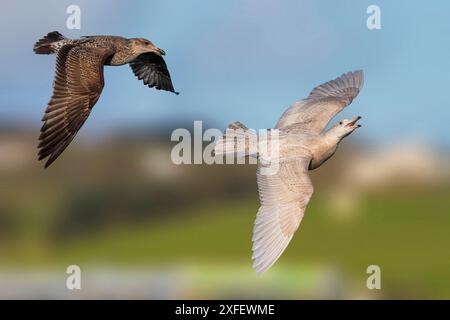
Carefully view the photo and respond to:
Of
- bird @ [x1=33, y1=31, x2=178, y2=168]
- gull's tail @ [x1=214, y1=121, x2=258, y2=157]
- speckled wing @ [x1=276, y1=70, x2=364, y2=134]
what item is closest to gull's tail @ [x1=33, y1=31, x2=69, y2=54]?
bird @ [x1=33, y1=31, x2=178, y2=168]

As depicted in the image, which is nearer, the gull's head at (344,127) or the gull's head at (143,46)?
the gull's head at (344,127)

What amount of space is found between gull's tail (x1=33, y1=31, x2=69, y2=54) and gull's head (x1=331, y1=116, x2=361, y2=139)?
10.2 feet

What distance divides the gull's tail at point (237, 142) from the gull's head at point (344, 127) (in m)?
0.76

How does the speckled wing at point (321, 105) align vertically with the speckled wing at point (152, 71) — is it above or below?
below

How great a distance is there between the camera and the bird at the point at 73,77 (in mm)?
7688

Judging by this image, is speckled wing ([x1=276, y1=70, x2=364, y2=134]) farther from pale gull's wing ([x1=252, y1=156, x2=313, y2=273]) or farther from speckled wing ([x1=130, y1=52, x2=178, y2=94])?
speckled wing ([x1=130, y1=52, x2=178, y2=94])

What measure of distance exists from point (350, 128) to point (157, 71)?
2892mm

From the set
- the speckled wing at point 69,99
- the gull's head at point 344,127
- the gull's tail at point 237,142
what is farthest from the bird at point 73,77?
the gull's head at point 344,127

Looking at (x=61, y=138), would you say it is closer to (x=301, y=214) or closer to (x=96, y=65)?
(x=96, y=65)

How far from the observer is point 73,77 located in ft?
26.2

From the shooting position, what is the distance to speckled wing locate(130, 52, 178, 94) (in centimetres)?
1002

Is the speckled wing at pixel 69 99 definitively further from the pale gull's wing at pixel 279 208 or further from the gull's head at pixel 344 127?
the gull's head at pixel 344 127

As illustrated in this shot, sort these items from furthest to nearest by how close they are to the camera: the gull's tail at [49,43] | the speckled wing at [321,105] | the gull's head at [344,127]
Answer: the gull's tail at [49,43] → the speckled wing at [321,105] → the gull's head at [344,127]

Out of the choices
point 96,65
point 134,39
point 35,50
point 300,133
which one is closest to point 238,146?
point 300,133
